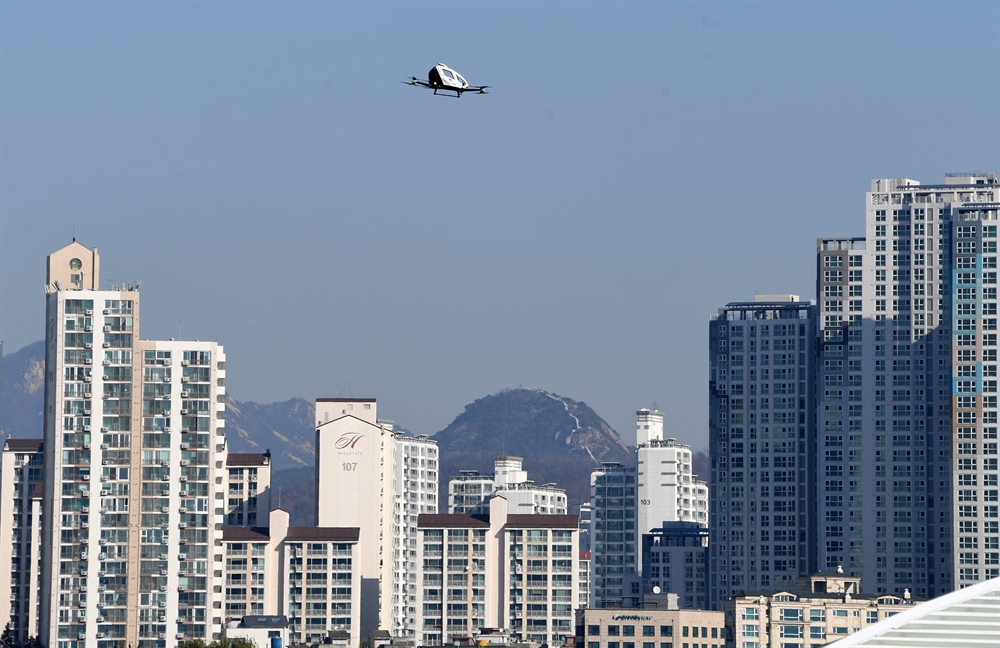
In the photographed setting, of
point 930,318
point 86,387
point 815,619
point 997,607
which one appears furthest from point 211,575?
point 997,607

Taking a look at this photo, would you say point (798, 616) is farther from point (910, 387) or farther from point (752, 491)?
point (752, 491)

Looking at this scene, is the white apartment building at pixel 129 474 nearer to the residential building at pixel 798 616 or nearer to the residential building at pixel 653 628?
the residential building at pixel 653 628

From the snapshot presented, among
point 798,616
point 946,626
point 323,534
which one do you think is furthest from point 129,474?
point 946,626

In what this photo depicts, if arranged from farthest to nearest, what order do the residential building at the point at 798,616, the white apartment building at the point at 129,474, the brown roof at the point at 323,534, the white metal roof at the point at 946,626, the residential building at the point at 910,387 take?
the brown roof at the point at 323,534, the residential building at the point at 910,387, the white apartment building at the point at 129,474, the residential building at the point at 798,616, the white metal roof at the point at 946,626

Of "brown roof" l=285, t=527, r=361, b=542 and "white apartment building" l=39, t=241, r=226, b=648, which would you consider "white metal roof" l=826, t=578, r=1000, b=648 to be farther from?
"brown roof" l=285, t=527, r=361, b=542

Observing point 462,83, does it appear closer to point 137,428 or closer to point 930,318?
point 137,428

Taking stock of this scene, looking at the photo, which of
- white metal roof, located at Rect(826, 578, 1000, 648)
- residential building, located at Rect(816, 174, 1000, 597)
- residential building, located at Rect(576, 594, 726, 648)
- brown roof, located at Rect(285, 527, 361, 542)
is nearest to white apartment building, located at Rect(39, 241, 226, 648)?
residential building, located at Rect(576, 594, 726, 648)

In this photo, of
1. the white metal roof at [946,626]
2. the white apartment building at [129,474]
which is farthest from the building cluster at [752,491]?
the white metal roof at [946,626]
